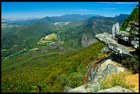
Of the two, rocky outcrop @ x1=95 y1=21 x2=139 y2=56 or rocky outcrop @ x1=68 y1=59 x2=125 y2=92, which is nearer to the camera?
rocky outcrop @ x1=68 y1=59 x2=125 y2=92

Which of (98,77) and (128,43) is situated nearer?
(98,77)

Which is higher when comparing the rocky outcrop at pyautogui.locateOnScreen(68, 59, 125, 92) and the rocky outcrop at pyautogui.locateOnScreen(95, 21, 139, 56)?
the rocky outcrop at pyautogui.locateOnScreen(95, 21, 139, 56)

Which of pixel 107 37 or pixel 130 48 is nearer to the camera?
pixel 130 48

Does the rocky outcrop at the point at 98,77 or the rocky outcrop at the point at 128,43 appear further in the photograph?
the rocky outcrop at the point at 128,43

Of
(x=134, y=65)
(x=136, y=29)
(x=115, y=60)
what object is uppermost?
(x=136, y=29)

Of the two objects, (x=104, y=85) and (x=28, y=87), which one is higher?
(x=104, y=85)

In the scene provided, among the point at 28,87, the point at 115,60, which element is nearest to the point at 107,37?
the point at 115,60

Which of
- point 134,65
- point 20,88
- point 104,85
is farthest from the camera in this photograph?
point 134,65

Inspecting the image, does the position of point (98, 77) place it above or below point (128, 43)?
below

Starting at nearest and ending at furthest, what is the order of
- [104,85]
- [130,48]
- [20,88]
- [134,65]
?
[104,85] → [20,88] → [134,65] → [130,48]

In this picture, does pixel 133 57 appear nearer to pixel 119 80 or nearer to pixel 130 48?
pixel 130 48

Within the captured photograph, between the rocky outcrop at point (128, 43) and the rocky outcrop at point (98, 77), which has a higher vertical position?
the rocky outcrop at point (128, 43)
